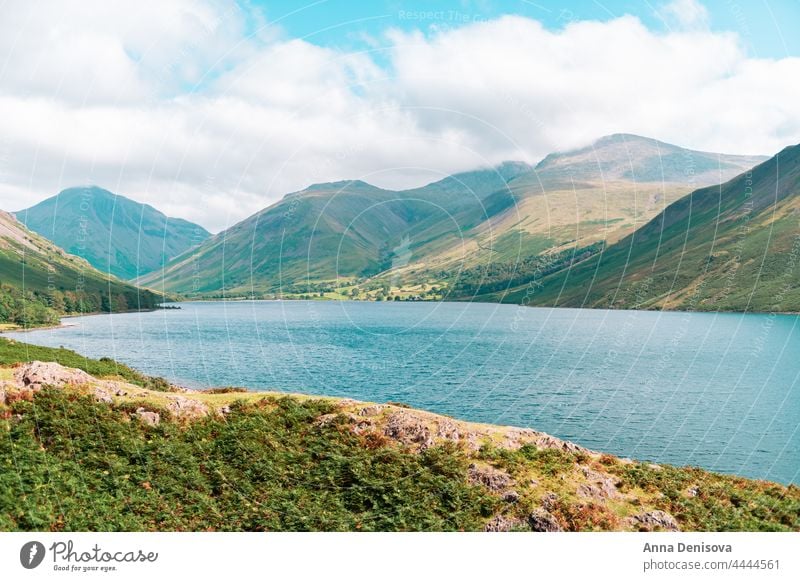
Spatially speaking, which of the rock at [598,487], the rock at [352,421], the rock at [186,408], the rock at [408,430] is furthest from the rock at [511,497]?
the rock at [186,408]

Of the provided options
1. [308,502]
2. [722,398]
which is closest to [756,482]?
[308,502]

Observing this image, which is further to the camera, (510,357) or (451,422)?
(510,357)

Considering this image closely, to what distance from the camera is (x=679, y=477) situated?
3045 cm

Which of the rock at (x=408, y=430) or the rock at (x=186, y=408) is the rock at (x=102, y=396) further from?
the rock at (x=408, y=430)

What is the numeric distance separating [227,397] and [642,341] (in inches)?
6592

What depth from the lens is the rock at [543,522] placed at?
24.3m

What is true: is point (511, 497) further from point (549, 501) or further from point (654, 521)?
point (654, 521)

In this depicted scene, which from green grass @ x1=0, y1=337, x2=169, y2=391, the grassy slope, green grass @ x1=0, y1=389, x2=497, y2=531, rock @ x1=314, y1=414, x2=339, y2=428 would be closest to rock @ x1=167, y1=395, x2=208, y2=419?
the grassy slope

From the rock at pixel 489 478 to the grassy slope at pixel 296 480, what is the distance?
0.32 metres

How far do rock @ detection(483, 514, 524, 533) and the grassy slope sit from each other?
0.61 ft

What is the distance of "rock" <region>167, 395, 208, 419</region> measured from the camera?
33.2 metres

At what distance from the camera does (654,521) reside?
25.3 m

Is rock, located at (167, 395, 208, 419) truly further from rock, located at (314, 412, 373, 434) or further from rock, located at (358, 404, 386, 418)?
rock, located at (358, 404, 386, 418)
